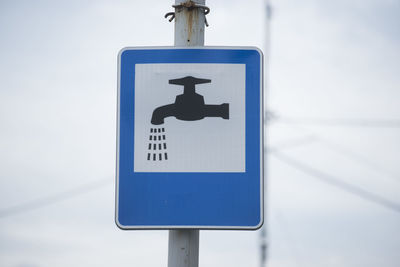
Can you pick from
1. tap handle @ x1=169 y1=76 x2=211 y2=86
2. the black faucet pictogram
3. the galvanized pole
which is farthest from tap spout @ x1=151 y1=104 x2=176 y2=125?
the galvanized pole

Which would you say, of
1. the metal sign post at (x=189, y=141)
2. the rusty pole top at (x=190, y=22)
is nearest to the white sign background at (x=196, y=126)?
the metal sign post at (x=189, y=141)

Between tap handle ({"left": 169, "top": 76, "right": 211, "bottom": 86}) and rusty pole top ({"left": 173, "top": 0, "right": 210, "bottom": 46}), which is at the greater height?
rusty pole top ({"left": 173, "top": 0, "right": 210, "bottom": 46})

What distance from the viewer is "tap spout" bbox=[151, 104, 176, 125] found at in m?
2.59

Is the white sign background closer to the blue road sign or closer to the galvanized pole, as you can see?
the blue road sign

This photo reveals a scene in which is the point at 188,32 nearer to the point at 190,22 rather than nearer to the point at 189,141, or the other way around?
the point at 190,22

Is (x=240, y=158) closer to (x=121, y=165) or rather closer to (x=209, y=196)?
(x=209, y=196)

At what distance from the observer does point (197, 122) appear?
2.59 meters

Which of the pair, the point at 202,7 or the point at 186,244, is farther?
the point at 202,7

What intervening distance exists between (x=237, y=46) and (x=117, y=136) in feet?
2.28

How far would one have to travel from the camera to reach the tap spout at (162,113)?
259 cm

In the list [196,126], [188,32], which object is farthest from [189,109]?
[188,32]

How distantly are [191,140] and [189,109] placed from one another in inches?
5.8

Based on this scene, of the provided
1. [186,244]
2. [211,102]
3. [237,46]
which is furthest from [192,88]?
[186,244]

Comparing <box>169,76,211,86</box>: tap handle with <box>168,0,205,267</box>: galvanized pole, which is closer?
<box>168,0,205,267</box>: galvanized pole
